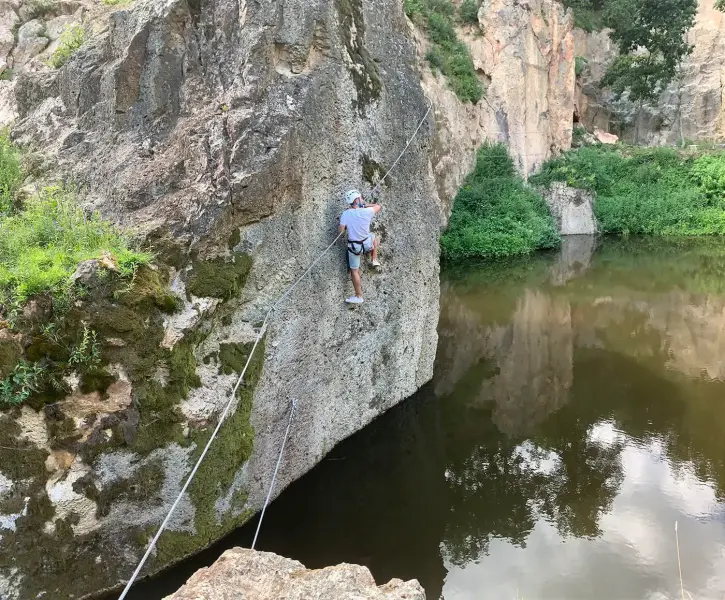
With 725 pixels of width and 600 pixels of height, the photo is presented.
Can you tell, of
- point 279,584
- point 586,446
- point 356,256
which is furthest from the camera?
point 586,446

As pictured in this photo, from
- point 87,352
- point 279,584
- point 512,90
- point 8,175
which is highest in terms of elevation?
point 8,175

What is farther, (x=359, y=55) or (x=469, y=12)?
(x=469, y=12)

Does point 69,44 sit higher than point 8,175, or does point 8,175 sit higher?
point 69,44

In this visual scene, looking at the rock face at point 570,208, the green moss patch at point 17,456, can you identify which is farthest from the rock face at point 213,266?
the rock face at point 570,208

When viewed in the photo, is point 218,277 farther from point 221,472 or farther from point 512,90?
point 512,90

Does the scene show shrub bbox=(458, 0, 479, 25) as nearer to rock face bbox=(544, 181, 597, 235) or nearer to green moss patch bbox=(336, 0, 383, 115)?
rock face bbox=(544, 181, 597, 235)

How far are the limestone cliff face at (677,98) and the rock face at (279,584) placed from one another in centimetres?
3432

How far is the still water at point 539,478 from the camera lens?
18.7 ft

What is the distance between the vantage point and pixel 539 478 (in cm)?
720

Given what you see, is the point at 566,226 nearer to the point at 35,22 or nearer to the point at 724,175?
the point at 724,175

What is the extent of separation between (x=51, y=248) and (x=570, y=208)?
78.8ft

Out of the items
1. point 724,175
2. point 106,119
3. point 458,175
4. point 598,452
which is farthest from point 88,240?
point 724,175

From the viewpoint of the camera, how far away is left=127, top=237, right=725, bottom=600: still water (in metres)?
5.71

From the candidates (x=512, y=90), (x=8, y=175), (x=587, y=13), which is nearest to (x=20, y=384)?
(x=8, y=175)
